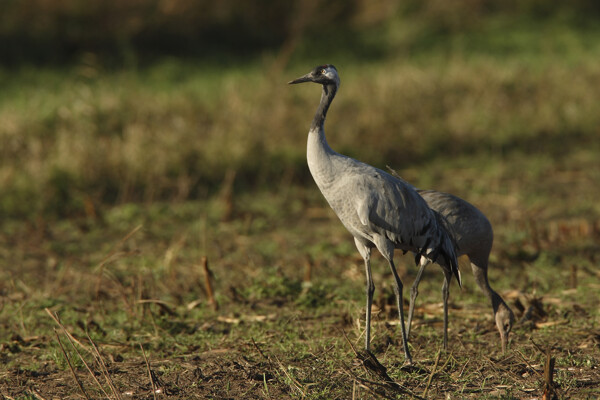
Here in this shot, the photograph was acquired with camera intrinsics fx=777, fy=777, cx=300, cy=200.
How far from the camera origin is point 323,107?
13.7ft

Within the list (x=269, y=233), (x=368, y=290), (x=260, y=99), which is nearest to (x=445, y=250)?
(x=368, y=290)

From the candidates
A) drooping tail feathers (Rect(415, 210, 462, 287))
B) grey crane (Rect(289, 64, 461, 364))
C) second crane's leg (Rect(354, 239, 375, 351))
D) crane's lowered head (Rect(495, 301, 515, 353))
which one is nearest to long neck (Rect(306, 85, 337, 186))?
grey crane (Rect(289, 64, 461, 364))

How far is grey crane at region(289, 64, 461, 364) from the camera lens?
406 centimetres

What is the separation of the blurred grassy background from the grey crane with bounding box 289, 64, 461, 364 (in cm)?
378

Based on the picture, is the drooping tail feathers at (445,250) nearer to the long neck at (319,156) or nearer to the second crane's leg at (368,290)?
the second crane's leg at (368,290)

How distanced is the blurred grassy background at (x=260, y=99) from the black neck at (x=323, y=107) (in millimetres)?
3930

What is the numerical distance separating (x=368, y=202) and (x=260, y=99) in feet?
19.8

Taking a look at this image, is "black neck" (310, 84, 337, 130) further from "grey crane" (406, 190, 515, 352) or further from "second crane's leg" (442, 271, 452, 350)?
"second crane's leg" (442, 271, 452, 350)

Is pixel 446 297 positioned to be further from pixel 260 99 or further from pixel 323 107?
pixel 260 99

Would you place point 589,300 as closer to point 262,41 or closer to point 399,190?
point 399,190

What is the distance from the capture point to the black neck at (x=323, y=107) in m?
4.09

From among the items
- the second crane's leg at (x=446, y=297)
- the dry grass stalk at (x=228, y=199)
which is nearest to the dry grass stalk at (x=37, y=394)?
the second crane's leg at (x=446, y=297)

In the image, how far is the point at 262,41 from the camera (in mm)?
15406

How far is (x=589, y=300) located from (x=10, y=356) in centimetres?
376
